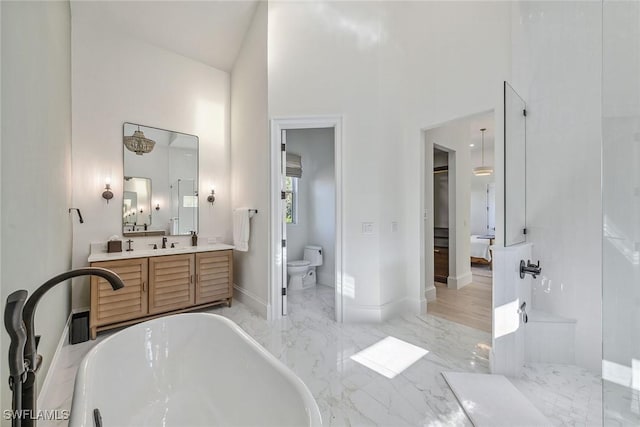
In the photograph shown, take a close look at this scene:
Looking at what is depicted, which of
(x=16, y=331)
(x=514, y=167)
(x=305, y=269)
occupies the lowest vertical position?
(x=305, y=269)

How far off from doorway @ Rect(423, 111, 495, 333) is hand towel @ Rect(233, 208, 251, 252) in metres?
2.22

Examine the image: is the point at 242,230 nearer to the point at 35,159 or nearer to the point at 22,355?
the point at 35,159

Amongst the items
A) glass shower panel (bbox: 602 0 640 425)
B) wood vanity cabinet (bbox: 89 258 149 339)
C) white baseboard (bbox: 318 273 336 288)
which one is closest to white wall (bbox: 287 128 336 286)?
white baseboard (bbox: 318 273 336 288)

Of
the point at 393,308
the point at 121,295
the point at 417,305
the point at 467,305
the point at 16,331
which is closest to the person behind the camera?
the point at 16,331

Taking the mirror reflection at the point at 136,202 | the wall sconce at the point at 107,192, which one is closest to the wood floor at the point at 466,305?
the mirror reflection at the point at 136,202

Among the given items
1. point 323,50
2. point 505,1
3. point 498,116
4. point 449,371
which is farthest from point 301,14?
point 449,371

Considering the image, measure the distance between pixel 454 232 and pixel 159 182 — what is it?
4.21 meters

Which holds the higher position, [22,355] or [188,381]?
[22,355]

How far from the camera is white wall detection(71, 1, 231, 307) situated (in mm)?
2895

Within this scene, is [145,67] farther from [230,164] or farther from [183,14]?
[230,164]

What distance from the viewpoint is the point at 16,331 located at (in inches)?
28.6

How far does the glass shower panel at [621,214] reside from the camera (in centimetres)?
101

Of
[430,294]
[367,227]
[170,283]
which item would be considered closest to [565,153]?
[367,227]

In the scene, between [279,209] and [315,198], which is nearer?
[279,209]
